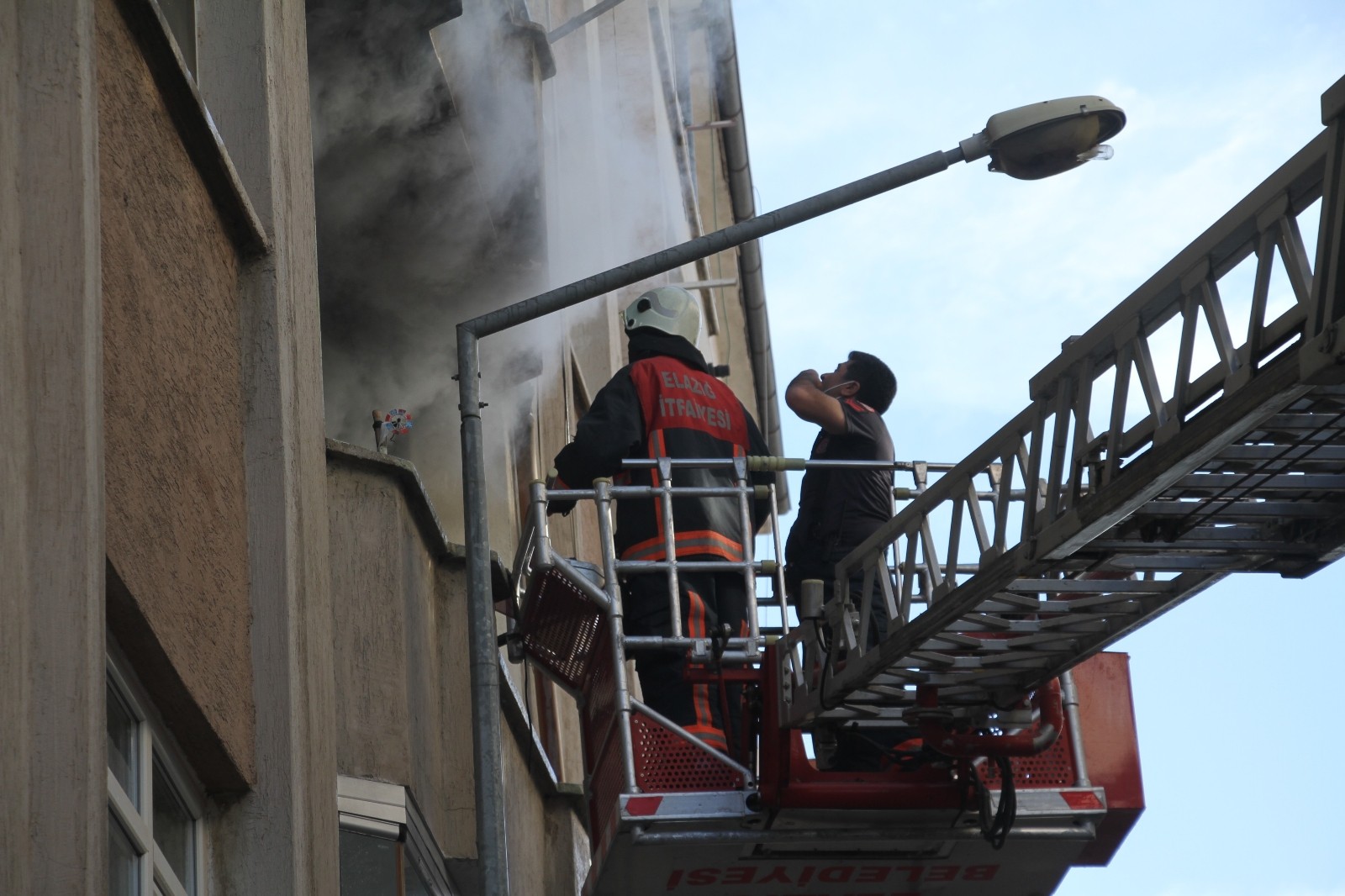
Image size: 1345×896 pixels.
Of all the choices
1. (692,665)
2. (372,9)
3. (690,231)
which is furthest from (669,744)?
(690,231)

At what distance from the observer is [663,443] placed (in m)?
9.57

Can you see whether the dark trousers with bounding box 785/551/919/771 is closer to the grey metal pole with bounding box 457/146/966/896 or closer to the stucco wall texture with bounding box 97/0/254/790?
the grey metal pole with bounding box 457/146/966/896

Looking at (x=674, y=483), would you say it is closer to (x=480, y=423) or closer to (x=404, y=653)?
(x=480, y=423)

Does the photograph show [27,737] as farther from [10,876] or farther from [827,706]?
[827,706]

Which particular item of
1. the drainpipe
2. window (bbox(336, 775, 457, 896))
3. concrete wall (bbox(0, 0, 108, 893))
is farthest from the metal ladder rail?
the drainpipe

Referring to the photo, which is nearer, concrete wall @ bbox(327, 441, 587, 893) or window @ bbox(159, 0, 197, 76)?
window @ bbox(159, 0, 197, 76)

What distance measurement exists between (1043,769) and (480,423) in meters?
2.69

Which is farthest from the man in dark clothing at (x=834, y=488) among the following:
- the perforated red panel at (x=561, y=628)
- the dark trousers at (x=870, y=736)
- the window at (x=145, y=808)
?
the window at (x=145, y=808)

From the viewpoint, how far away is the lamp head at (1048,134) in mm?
8875

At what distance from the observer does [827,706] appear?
848 cm

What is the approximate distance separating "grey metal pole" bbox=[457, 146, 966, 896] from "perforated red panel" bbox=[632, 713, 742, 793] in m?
0.59

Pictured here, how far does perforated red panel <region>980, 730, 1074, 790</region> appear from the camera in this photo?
9.05 metres

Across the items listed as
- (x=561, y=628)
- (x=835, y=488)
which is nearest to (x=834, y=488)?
(x=835, y=488)

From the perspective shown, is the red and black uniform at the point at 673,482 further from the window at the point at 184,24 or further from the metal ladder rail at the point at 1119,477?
the window at the point at 184,24
